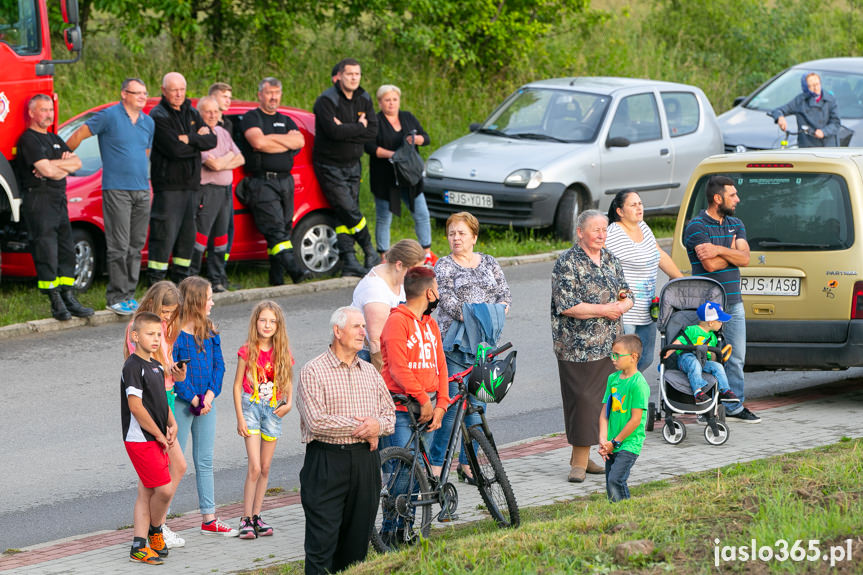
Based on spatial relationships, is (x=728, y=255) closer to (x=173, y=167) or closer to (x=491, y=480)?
(x=491, y=480)

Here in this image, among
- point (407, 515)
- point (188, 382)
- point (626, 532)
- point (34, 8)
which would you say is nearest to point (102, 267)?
point (34, 8)

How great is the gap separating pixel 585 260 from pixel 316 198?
268 inches

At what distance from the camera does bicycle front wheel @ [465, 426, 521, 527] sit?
25.3 feet

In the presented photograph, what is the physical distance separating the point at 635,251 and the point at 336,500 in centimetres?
385

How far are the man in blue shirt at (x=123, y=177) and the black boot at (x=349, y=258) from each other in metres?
2.72

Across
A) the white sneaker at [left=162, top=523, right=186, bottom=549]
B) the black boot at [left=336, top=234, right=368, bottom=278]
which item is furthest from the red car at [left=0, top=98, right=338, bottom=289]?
the white sneaker at [left=162, top=523, right=186, bottom=549]

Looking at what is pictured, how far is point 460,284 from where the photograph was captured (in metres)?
8.59

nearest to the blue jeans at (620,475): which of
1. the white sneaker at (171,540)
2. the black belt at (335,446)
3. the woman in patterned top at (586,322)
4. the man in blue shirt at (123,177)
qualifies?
the woman in patterned top at (586,322)

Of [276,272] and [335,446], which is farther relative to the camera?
[276,272]

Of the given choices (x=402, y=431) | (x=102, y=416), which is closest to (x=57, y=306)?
(x=102, y=416)

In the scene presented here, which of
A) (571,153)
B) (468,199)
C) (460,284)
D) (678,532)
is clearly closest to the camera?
(678,532)

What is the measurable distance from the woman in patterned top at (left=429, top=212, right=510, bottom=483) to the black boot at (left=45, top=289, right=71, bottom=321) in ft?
18.1

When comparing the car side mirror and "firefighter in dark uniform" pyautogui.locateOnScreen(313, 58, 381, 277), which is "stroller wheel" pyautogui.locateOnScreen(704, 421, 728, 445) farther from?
the car side mirror

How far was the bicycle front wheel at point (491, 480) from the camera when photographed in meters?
7.73
